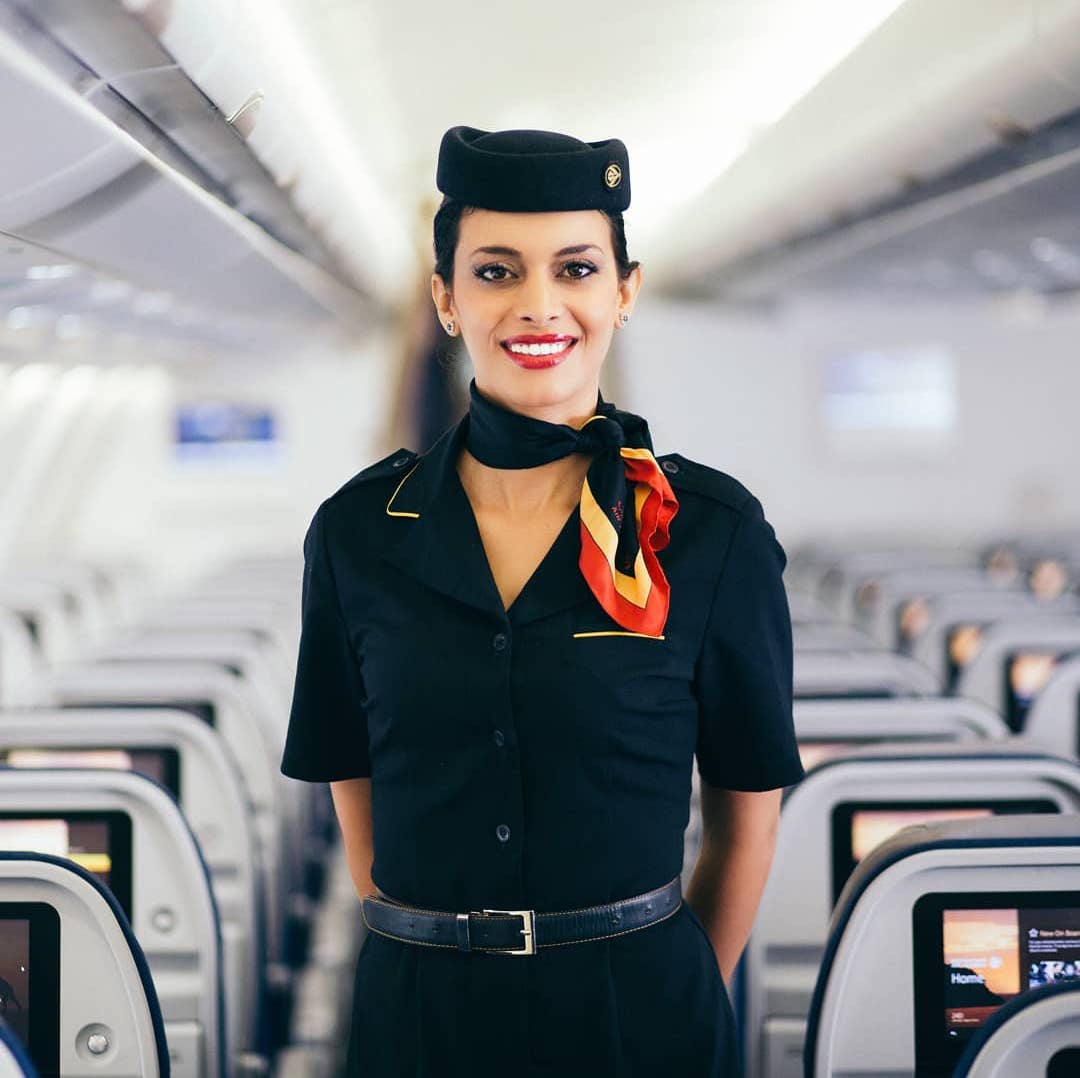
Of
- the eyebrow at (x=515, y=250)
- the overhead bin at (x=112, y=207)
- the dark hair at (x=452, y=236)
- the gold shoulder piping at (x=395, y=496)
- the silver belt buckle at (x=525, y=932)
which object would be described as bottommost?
the silver belt buckle at (x=525, y=932)

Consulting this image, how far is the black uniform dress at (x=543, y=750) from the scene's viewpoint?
1.84 meters

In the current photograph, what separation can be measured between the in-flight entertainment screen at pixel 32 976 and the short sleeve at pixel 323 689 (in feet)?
1.56

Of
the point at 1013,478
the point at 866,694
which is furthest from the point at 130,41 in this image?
the point at 1013,478

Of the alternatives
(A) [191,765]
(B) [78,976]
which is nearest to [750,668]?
(B) [78,976]

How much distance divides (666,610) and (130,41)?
171 centimetres

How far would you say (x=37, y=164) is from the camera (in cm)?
323

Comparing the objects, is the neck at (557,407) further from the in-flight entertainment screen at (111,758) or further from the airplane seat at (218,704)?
the airplane seat at (218,704)

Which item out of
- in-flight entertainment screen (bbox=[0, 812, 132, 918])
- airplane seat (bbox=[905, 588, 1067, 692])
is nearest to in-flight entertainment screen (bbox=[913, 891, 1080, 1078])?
in-flight entertainment screen (bbox=[0, 812, 132, 918])

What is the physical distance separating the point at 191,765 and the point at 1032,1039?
7.51ft

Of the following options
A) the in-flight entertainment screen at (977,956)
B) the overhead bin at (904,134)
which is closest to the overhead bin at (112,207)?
the in-flight entertainment screen at (977,956)

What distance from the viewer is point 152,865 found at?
9.46 ft

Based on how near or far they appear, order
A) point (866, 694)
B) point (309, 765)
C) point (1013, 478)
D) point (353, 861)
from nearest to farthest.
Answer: point (309, 765)
point (353, 861)
point (866, 694)
point (1013, 478)

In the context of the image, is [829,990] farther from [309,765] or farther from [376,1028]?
[309,765]

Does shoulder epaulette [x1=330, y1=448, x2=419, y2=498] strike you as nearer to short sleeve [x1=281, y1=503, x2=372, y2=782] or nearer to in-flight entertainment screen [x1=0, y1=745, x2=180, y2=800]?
short sleeve [x1=281, y1=503, x2=372, y2=782]
